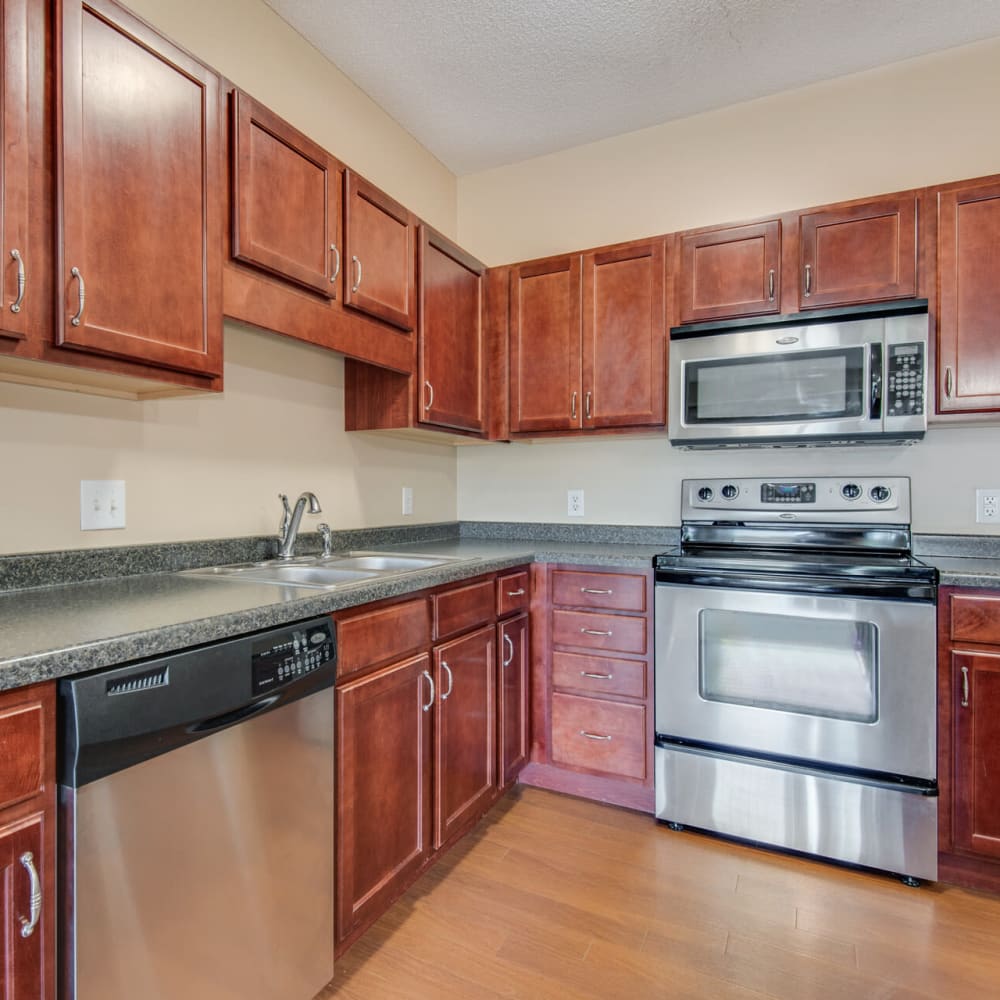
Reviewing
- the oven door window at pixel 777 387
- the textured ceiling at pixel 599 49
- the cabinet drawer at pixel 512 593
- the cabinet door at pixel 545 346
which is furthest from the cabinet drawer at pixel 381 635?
the textured ceiling at pixel 599 49

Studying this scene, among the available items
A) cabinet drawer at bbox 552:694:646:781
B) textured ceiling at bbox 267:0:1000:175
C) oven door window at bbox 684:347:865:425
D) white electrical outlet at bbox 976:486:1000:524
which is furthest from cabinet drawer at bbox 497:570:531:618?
textured ceiling at bbox 267:0:1000:175

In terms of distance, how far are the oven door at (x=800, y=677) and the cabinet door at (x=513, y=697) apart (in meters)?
0.50

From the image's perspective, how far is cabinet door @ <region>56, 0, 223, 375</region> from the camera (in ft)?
3.73

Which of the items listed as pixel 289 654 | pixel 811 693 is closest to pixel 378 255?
pixel 289 654

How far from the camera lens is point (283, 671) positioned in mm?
1189

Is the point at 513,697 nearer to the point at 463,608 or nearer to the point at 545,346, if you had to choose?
the point at 463,608

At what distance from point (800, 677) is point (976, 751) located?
480 mm

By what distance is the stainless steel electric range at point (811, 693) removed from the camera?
1.80 m

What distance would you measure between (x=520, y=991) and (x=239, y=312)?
1769 millimetres

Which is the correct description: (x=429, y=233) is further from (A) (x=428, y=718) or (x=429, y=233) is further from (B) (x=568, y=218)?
(A) (x=428, y=718)

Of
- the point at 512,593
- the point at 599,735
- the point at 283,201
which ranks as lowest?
the point at 599,735

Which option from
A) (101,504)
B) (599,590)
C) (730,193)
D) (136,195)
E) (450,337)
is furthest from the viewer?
(730,193)

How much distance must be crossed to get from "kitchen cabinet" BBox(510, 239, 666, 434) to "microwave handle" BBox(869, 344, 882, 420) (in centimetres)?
70

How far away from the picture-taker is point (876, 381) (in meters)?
2.01
